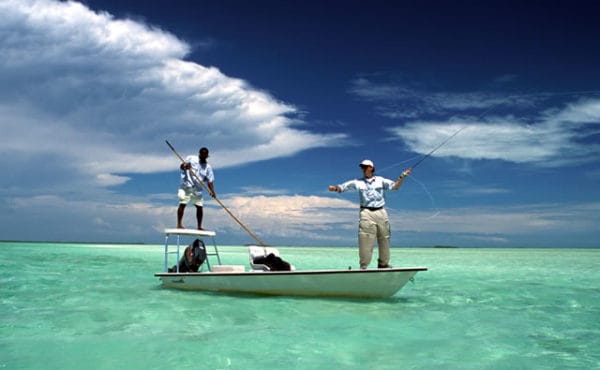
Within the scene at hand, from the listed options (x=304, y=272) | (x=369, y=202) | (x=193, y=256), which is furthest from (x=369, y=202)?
(x=193, y=256)

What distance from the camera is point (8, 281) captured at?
48.4ft

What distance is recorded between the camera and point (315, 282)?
368 inches

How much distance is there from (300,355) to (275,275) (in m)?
3.75

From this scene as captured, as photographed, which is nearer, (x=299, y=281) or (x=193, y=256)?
(x=299, y=281)

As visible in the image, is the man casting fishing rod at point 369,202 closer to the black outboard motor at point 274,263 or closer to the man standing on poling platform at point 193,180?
the black outboard motor at point 274,263

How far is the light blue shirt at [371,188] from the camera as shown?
919 centimetres

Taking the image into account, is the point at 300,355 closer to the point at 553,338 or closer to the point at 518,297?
the point at 553,338

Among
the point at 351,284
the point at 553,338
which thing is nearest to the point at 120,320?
the point at 351,284

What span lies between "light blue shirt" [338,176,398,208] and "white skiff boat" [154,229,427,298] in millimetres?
1292

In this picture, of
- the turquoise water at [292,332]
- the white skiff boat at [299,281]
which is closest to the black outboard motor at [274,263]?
the white skiff boat at [299,281]

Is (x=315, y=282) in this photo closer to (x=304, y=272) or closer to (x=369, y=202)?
(x=304, y=272)

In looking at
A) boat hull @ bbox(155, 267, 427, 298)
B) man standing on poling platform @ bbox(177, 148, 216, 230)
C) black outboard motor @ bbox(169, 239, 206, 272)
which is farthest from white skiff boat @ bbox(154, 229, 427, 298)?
man standing on poling platform @ bbox(177, 148, 216, 230)

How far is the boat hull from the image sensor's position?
9031 mm

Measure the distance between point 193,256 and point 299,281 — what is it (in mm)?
2973
